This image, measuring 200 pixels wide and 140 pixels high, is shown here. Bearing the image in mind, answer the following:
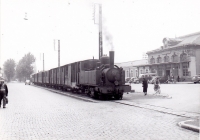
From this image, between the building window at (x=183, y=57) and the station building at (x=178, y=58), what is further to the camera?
the building window at (x=183, y=57)

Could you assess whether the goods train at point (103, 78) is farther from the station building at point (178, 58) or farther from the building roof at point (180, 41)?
the building roof at point (180, 41)

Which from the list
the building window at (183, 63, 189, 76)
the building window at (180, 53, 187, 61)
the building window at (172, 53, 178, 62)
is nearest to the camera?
the building window at (183, 63, 189, 76)

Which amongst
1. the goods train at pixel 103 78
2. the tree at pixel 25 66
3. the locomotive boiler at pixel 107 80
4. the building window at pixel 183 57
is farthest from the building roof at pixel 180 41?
the tree at pixel 25 66

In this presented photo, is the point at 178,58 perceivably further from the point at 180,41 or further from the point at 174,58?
the point at 180,41

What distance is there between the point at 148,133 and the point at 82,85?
12507 mm

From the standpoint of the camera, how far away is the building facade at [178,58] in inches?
1651

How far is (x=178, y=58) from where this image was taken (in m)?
44.9

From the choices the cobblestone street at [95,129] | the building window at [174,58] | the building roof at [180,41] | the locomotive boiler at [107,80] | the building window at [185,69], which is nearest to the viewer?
the cobblestone street at [95,129]

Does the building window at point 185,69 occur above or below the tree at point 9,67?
below

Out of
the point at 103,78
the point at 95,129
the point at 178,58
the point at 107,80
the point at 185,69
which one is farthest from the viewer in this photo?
the point at 178,58

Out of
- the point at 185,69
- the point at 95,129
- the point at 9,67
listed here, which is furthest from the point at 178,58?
the point at 9,67

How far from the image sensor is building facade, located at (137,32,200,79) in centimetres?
4194

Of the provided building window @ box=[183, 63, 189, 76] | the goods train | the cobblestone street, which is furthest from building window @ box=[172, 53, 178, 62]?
the cobblestone street

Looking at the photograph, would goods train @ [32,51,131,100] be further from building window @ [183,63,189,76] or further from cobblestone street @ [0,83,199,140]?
building window @ [183,63,189,76]
